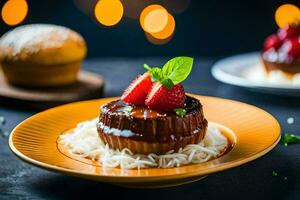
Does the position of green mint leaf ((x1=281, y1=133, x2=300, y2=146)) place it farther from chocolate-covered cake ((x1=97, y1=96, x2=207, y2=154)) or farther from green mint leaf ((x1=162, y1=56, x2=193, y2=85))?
green mint leaf ((x1=162, y1=56, x2=193, y2=85))

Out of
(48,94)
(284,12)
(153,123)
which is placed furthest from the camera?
(284,12)

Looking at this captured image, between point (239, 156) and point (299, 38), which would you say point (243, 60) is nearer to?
point (299, 38)

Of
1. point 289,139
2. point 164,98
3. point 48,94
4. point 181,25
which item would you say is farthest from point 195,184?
point 181,25

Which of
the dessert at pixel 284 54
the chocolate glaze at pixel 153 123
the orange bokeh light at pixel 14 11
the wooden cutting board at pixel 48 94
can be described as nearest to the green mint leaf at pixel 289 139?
the chocolate glaze at pixel 153 123

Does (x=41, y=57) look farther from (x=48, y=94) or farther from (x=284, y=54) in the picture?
(x=284, y=54)

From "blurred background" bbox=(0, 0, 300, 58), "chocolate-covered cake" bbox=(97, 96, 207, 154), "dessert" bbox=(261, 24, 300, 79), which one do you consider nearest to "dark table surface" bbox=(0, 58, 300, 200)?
"chocolate-covered cake" bbox=(97, 96, 207, 154)

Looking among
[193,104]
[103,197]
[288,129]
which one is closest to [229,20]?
[288,129]
